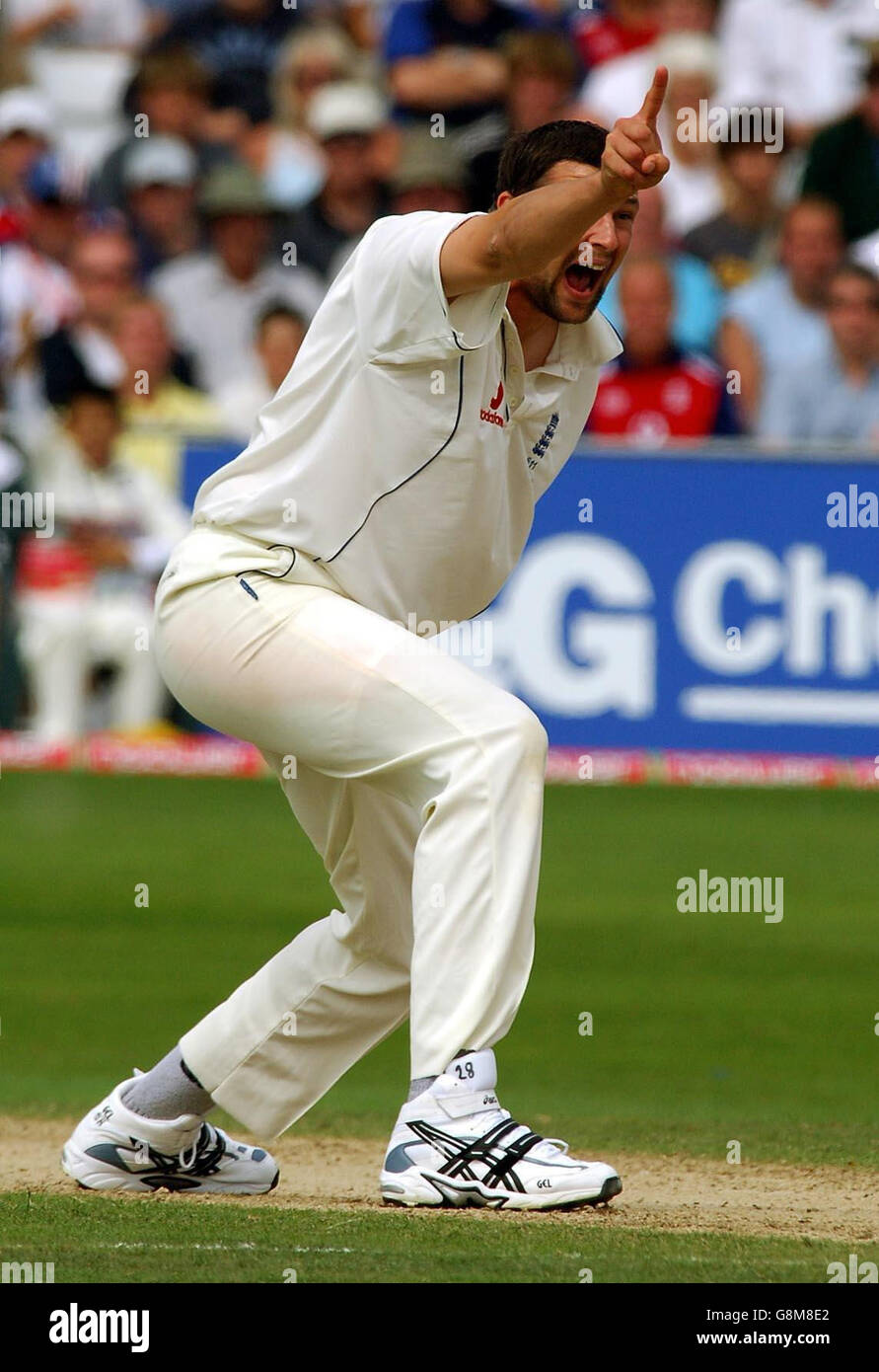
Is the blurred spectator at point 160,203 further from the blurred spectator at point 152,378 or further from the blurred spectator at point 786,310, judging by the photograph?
the blurred spectator at point 786,310

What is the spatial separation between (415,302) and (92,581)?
28.6ft

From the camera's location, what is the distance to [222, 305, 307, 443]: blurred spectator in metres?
14.1

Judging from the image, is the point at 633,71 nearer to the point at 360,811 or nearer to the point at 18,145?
the point at 18,145

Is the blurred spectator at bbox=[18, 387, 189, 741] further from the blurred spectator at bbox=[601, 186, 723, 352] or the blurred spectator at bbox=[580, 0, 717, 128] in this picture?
the blurred spectator at bbox=[580, 0, 717, 128]

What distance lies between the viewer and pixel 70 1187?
5574mm

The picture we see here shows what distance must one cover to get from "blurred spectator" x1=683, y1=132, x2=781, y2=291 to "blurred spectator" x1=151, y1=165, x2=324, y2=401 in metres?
2.61

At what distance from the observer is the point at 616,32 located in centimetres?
1628

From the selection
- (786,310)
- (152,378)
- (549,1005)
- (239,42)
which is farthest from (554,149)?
(239,42)

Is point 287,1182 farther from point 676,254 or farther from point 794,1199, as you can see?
point 676,254

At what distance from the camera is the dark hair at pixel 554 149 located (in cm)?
512

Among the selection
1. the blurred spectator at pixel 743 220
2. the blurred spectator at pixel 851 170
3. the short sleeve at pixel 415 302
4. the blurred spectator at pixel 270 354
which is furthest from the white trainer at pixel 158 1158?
the blurred spectator at pixel 851 170

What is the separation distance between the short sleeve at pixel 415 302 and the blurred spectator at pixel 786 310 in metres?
9.17

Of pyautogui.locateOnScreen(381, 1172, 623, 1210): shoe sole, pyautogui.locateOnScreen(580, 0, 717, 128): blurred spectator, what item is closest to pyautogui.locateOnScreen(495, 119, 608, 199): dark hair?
pyautogui.locateOnScreen(381, 1172, 623, 1210): shoe sole

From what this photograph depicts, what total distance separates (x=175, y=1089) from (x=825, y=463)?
25.6ft
